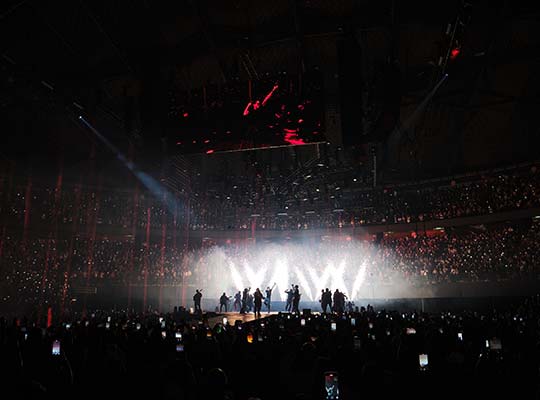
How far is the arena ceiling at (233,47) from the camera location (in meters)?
12.0

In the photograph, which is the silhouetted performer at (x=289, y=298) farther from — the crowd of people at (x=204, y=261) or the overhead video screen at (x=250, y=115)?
the overhead video screen at (x=250, y=115)

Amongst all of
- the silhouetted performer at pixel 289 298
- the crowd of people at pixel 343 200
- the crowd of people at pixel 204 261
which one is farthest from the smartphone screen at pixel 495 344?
the crowd of people at pixel 204 261

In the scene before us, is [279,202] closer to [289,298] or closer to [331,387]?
[289,298]

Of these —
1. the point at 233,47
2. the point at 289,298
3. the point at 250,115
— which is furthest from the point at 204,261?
the point at 250,115

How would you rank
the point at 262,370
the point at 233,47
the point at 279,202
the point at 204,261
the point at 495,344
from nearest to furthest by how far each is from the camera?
the point at 262,370 < the point at 495,344 < the point at 233,47 < the point at 279,202 < the point at 204,261

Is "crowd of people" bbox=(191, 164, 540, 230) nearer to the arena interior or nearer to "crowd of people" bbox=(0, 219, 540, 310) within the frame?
the arena interior

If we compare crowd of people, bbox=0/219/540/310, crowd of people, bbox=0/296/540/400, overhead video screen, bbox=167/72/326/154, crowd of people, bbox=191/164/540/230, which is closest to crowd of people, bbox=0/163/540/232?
crowd of people, bbox=191/164/540/230

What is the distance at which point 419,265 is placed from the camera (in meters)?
32.2

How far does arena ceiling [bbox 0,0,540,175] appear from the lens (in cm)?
1201

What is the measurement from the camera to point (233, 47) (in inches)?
551

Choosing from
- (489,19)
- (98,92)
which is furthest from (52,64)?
(489,19)

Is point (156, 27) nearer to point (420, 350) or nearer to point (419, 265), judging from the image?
point (420, 350)

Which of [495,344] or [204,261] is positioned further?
[204,261]

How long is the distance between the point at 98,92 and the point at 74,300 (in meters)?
17.1
